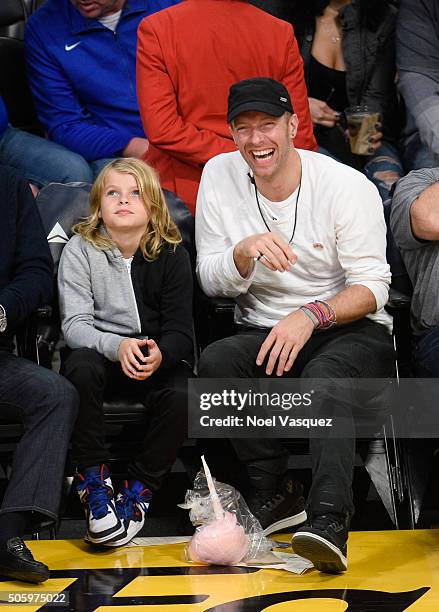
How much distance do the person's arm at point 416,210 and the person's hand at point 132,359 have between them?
95 centimetres

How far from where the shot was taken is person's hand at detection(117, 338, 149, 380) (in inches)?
146

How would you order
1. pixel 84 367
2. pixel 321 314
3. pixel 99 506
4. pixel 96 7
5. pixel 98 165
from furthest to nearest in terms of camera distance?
pixel 96 7, pixel 98 165, pixel 321 314, pixel 84 367, pixel 99 506

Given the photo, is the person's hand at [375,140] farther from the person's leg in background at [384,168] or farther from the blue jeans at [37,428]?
the blue jeans at [37,428]

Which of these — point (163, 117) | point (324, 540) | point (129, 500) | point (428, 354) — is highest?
point (163, 117)

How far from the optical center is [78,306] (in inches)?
155

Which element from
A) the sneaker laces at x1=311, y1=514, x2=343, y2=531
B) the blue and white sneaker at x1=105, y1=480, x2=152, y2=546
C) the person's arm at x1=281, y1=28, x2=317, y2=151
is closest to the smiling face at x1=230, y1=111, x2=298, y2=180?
the person's arm at x1=281, y1=28, x2=317, y2=151

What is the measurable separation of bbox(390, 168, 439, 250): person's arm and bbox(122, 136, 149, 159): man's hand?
126cm

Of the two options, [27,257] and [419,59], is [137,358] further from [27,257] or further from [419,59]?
[419,59]

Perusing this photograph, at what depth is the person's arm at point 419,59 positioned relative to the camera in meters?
4.95

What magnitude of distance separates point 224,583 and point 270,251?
1.01 metres

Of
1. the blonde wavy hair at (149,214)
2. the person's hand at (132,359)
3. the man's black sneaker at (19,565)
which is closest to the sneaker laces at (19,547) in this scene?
the man's black sneaker at (19,565)

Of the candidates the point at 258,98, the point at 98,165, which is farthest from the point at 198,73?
the point at 258,98

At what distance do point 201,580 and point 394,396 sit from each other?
891 mm

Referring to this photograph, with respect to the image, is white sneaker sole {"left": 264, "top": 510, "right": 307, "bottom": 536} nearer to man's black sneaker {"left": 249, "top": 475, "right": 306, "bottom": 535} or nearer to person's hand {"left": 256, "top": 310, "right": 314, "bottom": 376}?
man's black sneaker {"left": 249, "top": 475, "right": 306, "bottom": 535}
